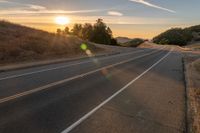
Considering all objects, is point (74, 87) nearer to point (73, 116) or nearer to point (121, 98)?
point (121, 98)

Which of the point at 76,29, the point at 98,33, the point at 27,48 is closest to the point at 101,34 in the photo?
the point at 98,33

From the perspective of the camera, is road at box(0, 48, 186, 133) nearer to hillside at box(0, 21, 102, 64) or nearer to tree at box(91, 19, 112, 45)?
hillside at box(0, 21, 102, 64)

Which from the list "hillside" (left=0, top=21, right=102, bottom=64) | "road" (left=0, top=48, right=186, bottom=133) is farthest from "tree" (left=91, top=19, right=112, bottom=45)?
"road" (left=0, top=48, right=186, bottom=133)

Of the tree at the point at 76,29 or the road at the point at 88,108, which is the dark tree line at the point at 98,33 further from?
the road at the point at 88,108

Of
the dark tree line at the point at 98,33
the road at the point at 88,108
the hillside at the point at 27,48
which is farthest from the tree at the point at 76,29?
the road at the point at 88,108

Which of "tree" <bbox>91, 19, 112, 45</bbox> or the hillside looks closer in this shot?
the hillside

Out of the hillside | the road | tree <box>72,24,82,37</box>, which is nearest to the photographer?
the road

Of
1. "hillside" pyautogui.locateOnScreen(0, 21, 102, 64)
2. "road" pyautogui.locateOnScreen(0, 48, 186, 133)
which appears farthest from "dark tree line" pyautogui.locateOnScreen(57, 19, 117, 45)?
"road" pyautogui.locateOnScreen(0, 48, 186, 133)

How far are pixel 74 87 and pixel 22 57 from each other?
1780cm

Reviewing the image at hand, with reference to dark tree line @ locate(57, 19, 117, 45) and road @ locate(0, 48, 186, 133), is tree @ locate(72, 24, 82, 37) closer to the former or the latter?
dark tree line @ locate(57, 19, 117, 45)

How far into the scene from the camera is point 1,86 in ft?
43.9

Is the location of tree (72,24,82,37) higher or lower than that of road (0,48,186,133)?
lower

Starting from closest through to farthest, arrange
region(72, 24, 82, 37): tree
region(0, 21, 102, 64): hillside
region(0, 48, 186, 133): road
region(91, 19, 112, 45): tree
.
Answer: region(0, 48, 186, 133): road, region(0, 21, 102, 64): hillside, region(91, 19, 112, 45): tree, region(72, 24, 82, 37): tree

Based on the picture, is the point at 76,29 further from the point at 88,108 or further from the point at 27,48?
the point at 88,108
